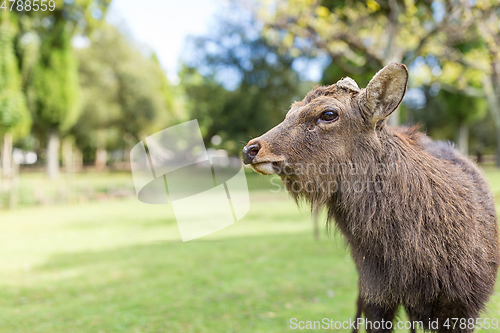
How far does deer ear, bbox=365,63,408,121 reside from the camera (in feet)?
7.57

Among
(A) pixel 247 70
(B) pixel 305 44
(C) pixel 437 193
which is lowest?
(C) pixel 437 193

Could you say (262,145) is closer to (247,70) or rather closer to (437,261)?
(437,261)

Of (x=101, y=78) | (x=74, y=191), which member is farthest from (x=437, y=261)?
(x=101, y=78)

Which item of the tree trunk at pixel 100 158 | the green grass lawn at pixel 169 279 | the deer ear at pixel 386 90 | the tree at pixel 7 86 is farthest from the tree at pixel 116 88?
the deer ear at pixel 386 90

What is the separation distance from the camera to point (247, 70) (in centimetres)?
2681

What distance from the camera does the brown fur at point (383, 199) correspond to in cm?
247

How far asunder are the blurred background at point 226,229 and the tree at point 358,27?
0.17 feet

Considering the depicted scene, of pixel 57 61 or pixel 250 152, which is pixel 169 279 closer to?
pixel 250 152

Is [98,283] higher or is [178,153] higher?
[178,153]

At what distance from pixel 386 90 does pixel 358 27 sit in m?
10.8

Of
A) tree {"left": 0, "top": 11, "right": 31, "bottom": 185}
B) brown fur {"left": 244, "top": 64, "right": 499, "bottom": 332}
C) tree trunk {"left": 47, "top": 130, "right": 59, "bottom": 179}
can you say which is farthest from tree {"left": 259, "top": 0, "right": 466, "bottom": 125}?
tree trunk {"left": 47, "top": 130, "right": 59, "bottom": 179}

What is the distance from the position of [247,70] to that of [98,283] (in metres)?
22.7

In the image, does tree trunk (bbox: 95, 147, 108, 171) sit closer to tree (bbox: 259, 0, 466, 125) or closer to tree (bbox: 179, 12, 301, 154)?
tree (bbox: 179, 12, 301, 154)

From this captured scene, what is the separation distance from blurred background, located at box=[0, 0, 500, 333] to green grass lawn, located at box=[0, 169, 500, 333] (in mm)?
33
